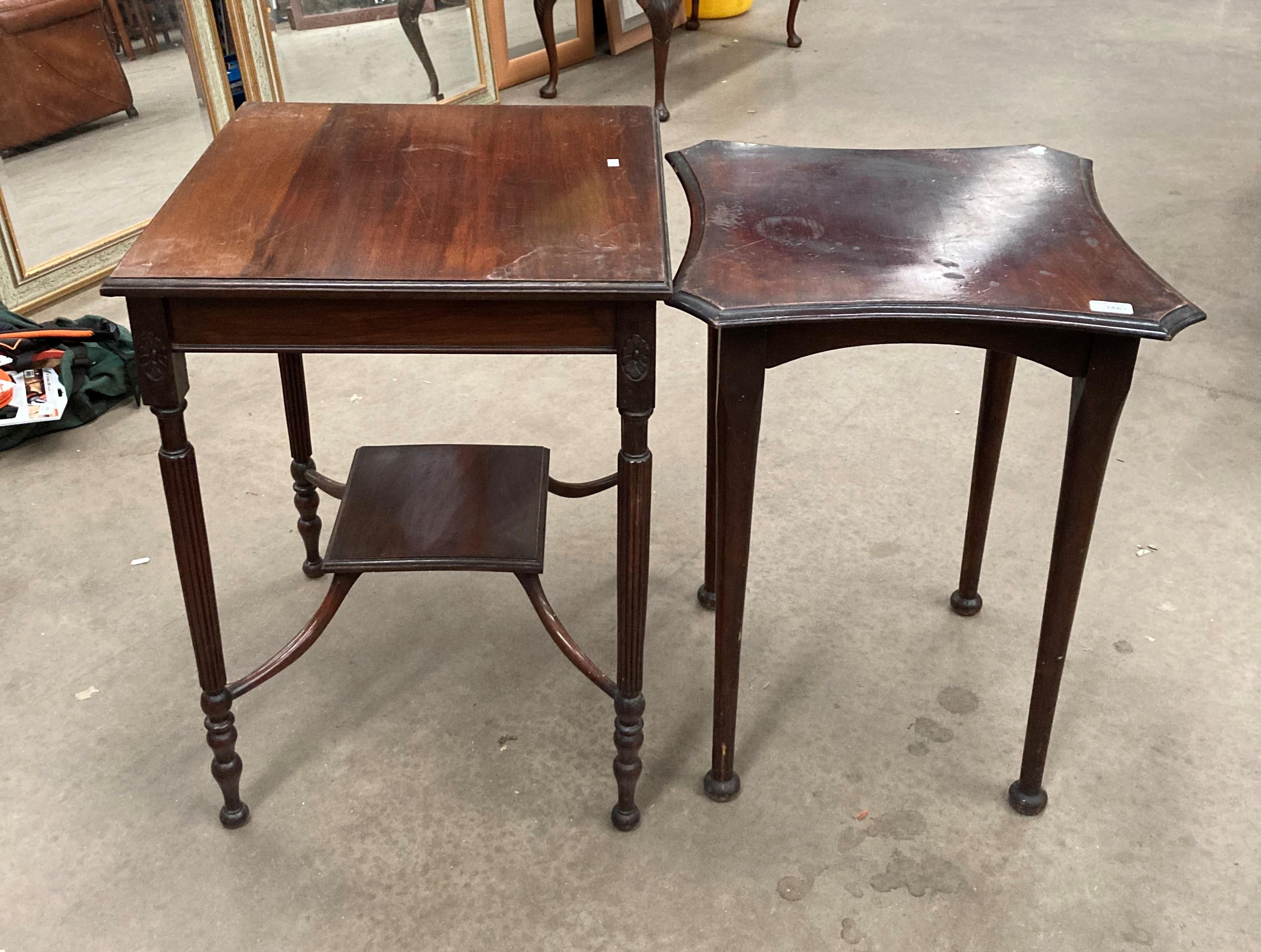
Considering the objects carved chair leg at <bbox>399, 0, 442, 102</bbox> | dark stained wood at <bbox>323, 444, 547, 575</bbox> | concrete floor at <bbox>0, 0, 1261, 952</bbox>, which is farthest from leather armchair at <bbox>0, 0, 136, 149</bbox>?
dark stained wood at <bbox>323, 444, 547, 575</bbox>

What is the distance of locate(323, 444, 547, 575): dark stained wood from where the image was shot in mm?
1640

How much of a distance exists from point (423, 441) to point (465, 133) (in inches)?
38.2

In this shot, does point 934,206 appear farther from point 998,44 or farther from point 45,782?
point 998,44

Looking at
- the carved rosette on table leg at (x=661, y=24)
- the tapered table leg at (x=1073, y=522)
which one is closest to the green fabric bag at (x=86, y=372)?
the tapered table leg at (x=1073, y=522)

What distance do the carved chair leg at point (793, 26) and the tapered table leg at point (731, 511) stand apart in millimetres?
3947

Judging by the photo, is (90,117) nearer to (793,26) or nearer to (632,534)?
(632,534)

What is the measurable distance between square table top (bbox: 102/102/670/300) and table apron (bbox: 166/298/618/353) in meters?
0.04

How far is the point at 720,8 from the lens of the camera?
5.54 meters

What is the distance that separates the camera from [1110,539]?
2.21 metres

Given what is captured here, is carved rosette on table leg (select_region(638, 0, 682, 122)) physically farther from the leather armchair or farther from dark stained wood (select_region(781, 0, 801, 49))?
the leather armchair

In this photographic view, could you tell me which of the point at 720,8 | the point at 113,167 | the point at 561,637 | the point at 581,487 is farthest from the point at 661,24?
the point at 561,637

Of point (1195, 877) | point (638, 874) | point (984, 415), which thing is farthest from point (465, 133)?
point (1195, 877)

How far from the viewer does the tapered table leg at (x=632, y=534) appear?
1.33 m

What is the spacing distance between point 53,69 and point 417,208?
2.06 metres
